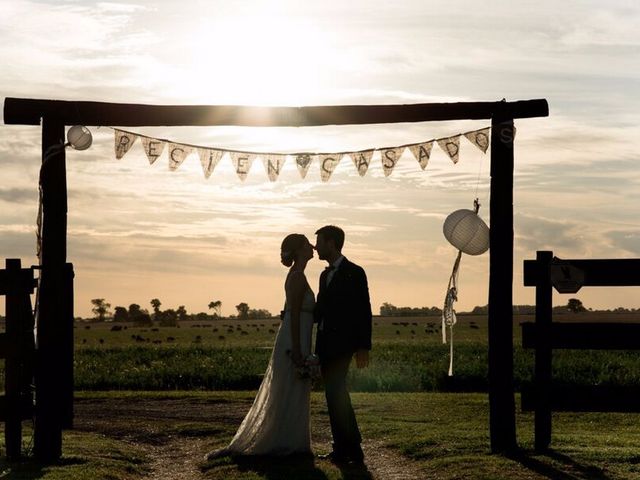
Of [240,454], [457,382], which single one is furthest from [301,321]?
[457,382]

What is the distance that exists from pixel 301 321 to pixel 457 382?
15.7 metres

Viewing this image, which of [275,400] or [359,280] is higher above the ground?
[359,280]

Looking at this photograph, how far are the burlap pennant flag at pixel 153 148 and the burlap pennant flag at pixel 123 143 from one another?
0.83ft

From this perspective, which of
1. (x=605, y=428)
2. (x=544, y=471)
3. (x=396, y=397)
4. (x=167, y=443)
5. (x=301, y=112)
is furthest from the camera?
(x=396, y=397)

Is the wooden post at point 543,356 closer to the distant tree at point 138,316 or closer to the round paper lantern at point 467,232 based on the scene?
the round paper lantern at point 467,232

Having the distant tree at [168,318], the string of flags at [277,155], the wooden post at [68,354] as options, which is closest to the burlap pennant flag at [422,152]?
the string of flags at [277,155]

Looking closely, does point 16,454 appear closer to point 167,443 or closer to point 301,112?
point 167,443

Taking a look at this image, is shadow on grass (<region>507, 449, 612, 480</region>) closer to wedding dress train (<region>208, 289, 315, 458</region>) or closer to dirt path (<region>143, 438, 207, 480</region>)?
wedding dress train (<region>208, 289, 315, 458</region>)

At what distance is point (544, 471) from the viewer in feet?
40.5

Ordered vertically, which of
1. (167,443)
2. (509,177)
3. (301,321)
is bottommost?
(167,443)

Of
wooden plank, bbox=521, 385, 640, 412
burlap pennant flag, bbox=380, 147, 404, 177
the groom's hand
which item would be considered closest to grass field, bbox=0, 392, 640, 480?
wooden plank, bbox=521, 385, 640, 412

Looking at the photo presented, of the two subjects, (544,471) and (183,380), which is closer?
(544,471)

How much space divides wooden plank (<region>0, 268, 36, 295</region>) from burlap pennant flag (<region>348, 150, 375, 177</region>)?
4.63m

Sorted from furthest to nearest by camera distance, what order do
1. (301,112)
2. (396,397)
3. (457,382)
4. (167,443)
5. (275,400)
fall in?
1. (457,382)
2. (396,397)
3. (167,443)
4. (301,112)
5. (275,400)
